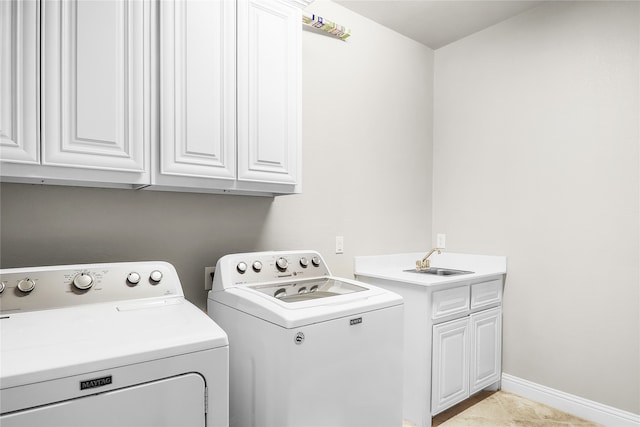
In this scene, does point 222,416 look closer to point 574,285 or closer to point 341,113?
point 341,113

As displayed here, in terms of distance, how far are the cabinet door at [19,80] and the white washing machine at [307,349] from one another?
3.04ft

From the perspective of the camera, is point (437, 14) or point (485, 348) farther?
point (437, 14)

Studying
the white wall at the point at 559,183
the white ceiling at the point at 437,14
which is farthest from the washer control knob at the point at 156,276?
the white wall at the point at 559,183

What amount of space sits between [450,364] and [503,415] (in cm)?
50

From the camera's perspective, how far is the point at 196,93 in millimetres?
1675

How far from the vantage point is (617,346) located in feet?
7.68

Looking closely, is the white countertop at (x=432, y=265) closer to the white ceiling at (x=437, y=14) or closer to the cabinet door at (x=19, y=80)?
the white ceiling at (x=437, y=14)

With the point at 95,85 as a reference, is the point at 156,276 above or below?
below

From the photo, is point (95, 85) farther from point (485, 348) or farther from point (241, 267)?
point (485, 348)

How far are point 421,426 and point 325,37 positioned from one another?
99.4 inches

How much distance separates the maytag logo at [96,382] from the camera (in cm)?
100

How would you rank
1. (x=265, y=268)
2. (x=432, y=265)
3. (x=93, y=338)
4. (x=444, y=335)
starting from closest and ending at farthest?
(x=93, y=338)
(x=265, y=268)
(x=444, y=335)
(x=432, y=265)

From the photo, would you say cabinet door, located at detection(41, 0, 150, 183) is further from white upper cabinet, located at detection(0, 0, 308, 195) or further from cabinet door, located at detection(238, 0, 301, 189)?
cabinet door, located at detection(238, 0, 301, 189)

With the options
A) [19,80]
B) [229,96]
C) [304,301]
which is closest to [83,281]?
[19,80]
